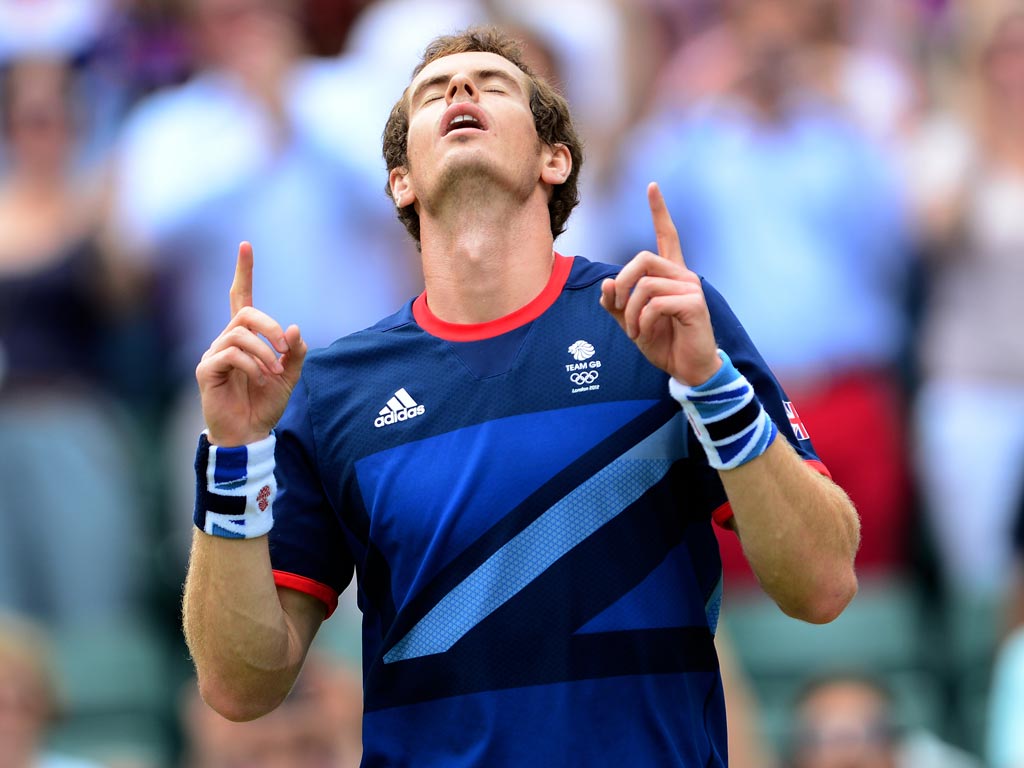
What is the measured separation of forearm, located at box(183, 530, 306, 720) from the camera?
366 cm

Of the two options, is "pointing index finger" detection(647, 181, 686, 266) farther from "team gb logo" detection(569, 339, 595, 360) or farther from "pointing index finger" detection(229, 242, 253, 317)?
"pointing index finger" detection(229, 242, 253, 317)

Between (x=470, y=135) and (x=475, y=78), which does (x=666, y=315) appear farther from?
(x=475, y=78)

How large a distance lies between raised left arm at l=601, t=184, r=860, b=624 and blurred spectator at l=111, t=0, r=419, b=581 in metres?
4.48

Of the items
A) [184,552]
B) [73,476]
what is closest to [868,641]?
[184,552]

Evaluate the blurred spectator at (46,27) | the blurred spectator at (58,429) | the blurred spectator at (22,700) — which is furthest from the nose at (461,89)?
the blurred spectator at (46,27)

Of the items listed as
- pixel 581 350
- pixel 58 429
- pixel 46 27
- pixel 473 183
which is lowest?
pixel 581 350

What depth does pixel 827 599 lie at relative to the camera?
11.6 feet

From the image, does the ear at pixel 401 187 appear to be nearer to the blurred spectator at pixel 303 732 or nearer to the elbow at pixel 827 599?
the elbow at pixel 827 599

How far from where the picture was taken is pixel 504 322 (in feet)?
12.6

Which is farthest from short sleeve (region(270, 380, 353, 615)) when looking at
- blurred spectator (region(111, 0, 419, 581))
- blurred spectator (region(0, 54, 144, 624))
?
blurred spectator (region(0, 54, 144, 624))

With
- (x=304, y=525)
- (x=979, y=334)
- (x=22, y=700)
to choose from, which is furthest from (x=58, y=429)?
(x=304, y=525)

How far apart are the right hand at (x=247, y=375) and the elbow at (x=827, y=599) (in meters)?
1.11

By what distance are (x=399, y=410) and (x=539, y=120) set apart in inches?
31.7

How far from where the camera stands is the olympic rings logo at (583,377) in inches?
145
